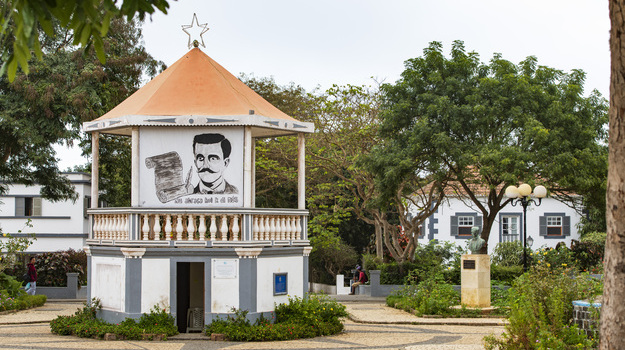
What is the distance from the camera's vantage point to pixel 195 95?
1944cm

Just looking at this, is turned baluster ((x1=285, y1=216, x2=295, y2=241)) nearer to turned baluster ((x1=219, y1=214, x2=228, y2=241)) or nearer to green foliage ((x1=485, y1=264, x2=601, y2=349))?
turned baluster ((x1=219, y1=214, x2=228, y2=241))

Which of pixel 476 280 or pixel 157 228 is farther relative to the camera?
pixel 476 280

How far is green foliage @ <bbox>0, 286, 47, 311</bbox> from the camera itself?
24.2 metres

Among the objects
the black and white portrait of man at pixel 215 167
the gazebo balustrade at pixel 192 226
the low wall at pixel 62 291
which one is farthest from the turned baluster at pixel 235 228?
the low wall at pixel 62 291

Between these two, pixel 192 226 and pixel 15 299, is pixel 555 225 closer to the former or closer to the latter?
pixel 15 299

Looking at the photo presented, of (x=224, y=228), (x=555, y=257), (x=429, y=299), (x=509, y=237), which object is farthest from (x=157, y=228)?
(x=509, y=237)

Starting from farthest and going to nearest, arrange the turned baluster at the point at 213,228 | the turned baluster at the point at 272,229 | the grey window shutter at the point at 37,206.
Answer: the grey window shutter at the point at 37,206, the turned baluster at the point at 272,229, the turned baluster at the point at 213,228

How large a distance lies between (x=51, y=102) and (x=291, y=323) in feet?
41.8

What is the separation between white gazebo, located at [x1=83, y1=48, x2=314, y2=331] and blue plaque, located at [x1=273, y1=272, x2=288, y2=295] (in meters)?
0.03

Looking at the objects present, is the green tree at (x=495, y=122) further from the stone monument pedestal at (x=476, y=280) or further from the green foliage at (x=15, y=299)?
the green foliage at (x=15, y=299)

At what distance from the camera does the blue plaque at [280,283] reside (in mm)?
18578

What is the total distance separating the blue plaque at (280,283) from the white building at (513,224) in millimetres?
26835

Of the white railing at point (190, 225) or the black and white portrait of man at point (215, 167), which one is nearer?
the white railing at point (190, 225)

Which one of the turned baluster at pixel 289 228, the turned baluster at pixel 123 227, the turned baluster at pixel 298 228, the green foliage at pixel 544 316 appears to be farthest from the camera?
the turned baluster at pixel 298 228
